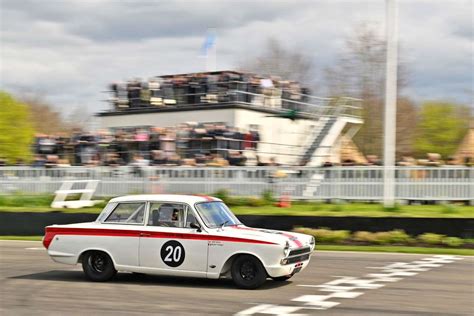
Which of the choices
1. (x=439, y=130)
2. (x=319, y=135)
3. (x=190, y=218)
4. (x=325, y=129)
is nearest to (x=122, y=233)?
(x=190, y=218)

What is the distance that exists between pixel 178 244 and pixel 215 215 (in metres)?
0.88

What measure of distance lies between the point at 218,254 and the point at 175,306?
174 centimetres

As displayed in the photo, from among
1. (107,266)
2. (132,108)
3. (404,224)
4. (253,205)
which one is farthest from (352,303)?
(132,108)

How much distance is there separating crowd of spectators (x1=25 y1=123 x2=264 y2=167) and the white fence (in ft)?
2.48

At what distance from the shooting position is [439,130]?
48719 mm

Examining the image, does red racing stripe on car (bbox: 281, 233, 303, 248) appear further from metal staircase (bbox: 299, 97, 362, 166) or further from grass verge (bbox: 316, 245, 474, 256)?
metal staircase (bbox: 299, 97, 362, 166)

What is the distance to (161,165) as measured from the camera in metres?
29.3

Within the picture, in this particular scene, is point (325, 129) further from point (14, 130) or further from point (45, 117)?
point (45, 117)

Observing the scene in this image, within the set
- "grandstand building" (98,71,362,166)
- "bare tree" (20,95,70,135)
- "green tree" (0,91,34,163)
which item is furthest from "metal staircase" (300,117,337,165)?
"bare tree" (20,95,70,135)

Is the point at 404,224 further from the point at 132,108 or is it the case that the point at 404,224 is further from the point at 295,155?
the point at 132,108

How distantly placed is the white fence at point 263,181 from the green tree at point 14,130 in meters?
21.7

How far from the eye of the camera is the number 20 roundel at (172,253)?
12070 millimetres

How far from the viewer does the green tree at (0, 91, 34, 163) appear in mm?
53075

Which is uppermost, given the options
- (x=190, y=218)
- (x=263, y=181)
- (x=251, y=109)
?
(x=251, y=109)
